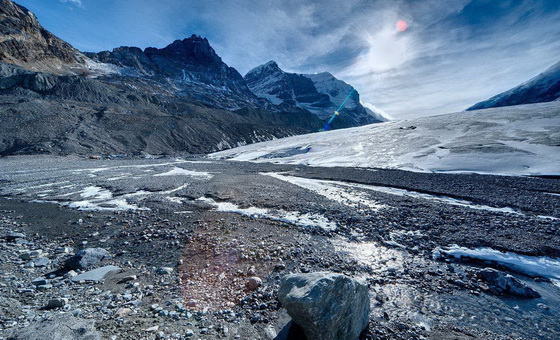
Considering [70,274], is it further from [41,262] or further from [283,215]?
[283,215]

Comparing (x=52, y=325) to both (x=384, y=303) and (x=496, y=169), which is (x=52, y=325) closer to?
(x=384, y=303)

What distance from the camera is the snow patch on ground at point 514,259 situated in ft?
23.7

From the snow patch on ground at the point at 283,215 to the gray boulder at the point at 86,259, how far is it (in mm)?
5981

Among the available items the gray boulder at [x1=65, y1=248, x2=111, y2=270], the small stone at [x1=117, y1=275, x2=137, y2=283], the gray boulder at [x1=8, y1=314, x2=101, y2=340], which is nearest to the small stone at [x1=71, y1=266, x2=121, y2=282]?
the gray boulder at [x1=65, y1=248, x2=111, y2=270]

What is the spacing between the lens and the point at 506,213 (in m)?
12.1

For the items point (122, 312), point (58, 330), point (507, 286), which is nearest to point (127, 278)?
point (122, 312)

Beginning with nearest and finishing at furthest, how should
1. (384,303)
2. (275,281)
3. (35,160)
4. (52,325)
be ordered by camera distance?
(52,325), (384,303), (275,281), (35,160)

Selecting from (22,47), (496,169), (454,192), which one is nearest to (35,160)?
(454,192)

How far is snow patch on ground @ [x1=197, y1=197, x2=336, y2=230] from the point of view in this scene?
1095 centimetres

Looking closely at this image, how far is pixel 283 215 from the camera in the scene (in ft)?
39.9

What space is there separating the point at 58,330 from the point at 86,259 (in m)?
3.94

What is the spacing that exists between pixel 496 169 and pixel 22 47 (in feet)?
425

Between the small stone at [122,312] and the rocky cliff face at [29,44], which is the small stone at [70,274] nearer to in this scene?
the small stone at [122,312]

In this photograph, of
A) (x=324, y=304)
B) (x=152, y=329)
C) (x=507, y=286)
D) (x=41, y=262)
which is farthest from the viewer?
(x=41, y=262)
